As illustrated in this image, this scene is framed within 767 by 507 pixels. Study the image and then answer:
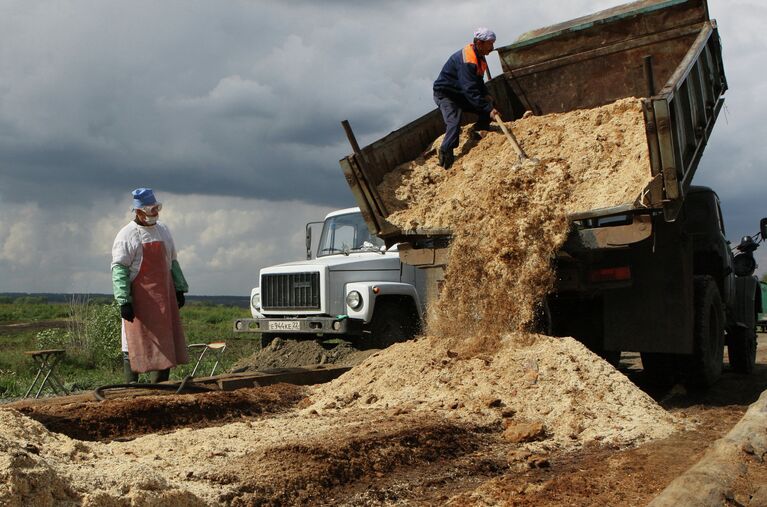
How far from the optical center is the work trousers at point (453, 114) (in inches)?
320

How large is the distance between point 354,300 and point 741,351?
16.0 feet

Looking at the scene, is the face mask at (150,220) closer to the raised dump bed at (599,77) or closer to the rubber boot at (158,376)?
the rubber boot at (158,376)

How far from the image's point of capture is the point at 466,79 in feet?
27.8

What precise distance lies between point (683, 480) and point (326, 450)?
185 centimetres

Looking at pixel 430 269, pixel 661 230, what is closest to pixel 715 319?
pixel 661 230

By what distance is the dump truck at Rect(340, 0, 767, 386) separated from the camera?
255 inches

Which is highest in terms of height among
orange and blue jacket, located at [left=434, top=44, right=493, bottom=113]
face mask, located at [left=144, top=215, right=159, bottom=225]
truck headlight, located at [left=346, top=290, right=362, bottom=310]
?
orange and blue jacket, located at [left=434, top=44, right=493, bottom=113]

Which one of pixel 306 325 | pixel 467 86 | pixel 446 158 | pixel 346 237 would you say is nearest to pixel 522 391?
pixel 446 158

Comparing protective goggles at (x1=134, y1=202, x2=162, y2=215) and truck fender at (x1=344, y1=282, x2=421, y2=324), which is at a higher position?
protective goggles at (x1=134, y1=202, x2=162, y2=215)

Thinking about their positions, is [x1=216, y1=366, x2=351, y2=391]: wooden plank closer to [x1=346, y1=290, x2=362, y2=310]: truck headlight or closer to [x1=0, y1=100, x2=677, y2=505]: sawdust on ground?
[x1=0, y1=100, x2=677, y2=505]: sawdust on ground

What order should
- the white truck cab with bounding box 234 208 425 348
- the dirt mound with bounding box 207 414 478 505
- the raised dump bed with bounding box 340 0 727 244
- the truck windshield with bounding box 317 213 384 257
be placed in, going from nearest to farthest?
the dirt mound with bounding box 207 414 478 505
the raised dump bed with bounding box 340 0 727 244
the white truck cab with bounding box 234 208 425 348
the truck windshield with bounding box 317 213 384 257

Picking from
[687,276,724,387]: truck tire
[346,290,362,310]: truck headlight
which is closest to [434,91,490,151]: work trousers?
[687,276,724,387]: truck tire

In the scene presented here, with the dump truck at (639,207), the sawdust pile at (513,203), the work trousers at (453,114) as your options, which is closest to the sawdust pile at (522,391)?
the sawdust pile at (513,203)

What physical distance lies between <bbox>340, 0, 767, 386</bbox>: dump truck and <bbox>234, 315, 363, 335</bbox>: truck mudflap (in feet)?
9.48
